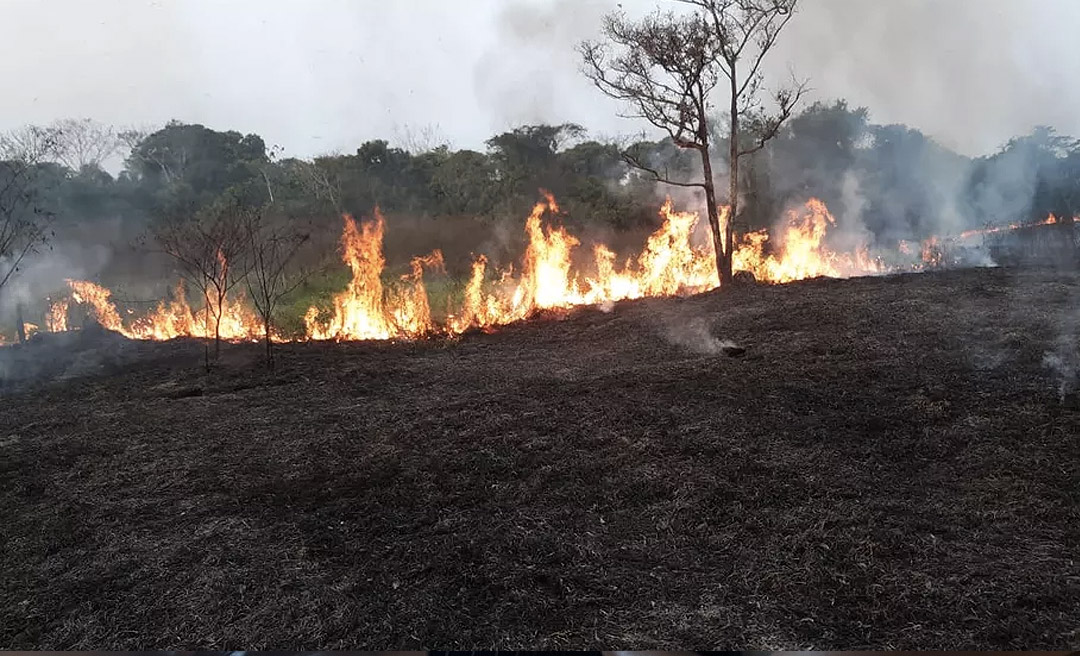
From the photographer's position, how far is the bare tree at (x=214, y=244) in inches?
352

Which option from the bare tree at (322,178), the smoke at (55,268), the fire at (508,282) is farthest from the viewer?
the bare tree at (322,178)

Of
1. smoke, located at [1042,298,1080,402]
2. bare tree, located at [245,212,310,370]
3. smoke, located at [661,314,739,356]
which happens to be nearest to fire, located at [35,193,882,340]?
bare tree, located at [245,212,310,370]

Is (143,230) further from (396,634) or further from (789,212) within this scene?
(789,212)

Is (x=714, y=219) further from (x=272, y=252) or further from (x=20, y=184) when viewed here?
(x=20, y=184)

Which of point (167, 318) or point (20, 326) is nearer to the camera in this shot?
point (20, 326)

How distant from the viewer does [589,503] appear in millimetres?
3812

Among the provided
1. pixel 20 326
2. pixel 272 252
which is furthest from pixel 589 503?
pixel 20 326

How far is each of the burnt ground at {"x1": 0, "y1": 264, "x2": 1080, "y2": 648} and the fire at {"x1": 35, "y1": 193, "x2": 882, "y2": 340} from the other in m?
3.30

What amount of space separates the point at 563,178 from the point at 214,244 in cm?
839

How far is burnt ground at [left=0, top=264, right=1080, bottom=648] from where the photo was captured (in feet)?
8.96

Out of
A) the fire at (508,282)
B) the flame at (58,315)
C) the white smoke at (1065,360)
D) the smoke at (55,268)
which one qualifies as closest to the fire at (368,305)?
the fire at (508,282)

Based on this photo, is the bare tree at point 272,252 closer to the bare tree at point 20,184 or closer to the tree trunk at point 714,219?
the bare tree at point 20,184

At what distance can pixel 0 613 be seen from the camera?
3113mm

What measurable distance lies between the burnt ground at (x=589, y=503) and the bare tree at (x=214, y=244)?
2.19m
